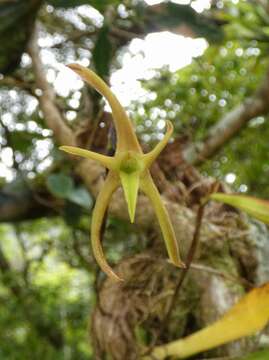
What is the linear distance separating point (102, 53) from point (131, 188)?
519 millimetres

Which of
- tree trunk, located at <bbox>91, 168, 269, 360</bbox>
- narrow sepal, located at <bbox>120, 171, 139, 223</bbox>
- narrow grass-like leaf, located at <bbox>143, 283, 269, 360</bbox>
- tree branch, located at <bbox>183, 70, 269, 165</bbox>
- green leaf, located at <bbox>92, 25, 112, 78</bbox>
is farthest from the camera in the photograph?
tree branch, located at <bbox>183, 70, 269, 165</bbox>

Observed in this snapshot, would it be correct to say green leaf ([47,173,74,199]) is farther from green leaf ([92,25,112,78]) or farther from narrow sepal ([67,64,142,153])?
narrow sepal ([67,64,142,153])

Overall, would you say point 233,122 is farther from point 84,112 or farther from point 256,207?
point 256,207

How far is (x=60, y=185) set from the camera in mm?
908

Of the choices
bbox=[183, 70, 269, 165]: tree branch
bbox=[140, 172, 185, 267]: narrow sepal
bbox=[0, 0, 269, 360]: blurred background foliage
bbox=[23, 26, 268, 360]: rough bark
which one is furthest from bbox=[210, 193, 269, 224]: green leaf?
bbox=[183, 70, 269, 165]: tree branch

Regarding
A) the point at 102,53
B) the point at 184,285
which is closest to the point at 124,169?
the point at 184,285

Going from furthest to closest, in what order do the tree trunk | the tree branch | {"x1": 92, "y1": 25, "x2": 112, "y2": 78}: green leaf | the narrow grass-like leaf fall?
the tree branch, {"x1": 92, "y1": 25, "x2": 112, "y2": 78}: green leaf, the tree trunk, the narrow grass-like leaf

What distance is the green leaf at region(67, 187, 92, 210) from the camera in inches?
36.2

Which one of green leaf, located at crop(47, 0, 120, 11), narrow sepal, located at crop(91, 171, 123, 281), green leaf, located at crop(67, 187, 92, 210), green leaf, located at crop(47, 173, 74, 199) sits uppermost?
narrow sepal, located at crop(91, 171, 123, 281)

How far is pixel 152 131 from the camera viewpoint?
41.6 inches

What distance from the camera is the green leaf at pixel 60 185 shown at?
2.93 ft

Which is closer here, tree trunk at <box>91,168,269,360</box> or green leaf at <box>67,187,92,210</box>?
tree trunk at <box>91,168,269,360</box>

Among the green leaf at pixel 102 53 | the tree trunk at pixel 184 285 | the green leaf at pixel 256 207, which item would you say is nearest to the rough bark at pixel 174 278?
the tree trunk at pixel 184 285

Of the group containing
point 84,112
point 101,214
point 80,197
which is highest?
point 101,214
